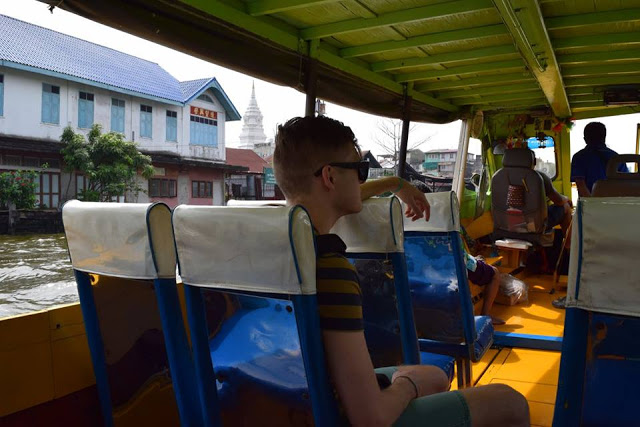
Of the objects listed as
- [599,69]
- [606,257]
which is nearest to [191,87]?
[599,69]

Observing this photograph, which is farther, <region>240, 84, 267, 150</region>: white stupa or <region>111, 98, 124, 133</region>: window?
<region>240, 84, 267, 150</region>: white stupa

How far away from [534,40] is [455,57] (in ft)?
2.02

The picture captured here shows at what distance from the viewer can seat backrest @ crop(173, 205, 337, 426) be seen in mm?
962

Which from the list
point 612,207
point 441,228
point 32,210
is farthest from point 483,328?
point 32,210

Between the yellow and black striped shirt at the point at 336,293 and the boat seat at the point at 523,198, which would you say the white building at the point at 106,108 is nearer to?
the boat seat at the point at 523,198

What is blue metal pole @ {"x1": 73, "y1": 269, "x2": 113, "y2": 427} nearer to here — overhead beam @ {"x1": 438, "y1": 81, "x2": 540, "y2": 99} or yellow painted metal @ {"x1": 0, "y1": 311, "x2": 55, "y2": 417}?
yellow painted metal @ {"x1": 0, "y1": 311, "x2": 55, "y2": 417}

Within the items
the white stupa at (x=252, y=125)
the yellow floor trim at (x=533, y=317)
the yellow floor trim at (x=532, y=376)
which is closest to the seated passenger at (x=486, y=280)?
the yellow floor trim at (x=533, y=317)

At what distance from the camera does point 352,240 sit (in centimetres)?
160

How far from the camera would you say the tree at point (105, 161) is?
13.6 feet

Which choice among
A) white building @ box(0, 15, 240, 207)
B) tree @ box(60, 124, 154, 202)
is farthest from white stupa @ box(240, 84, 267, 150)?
white building @ box(0, 15, 240, 207)

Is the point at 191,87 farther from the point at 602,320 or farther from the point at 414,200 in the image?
the point at 602,320

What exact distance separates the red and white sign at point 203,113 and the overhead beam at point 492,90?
2149 millimetres

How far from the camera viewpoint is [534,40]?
3.13 metres

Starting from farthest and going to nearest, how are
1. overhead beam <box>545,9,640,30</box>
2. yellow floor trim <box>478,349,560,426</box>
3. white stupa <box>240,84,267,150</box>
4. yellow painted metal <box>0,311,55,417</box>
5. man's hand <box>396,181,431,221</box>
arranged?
white stupa <box>240,84,267,150</box> → overhead beam <box>545,9,640,30</box> → yellow floor trim <box>478,349,560,426</box> → man's hand <box>396,181,431,221</box> → yellow painted metal <box>0,311,55,417</box>
